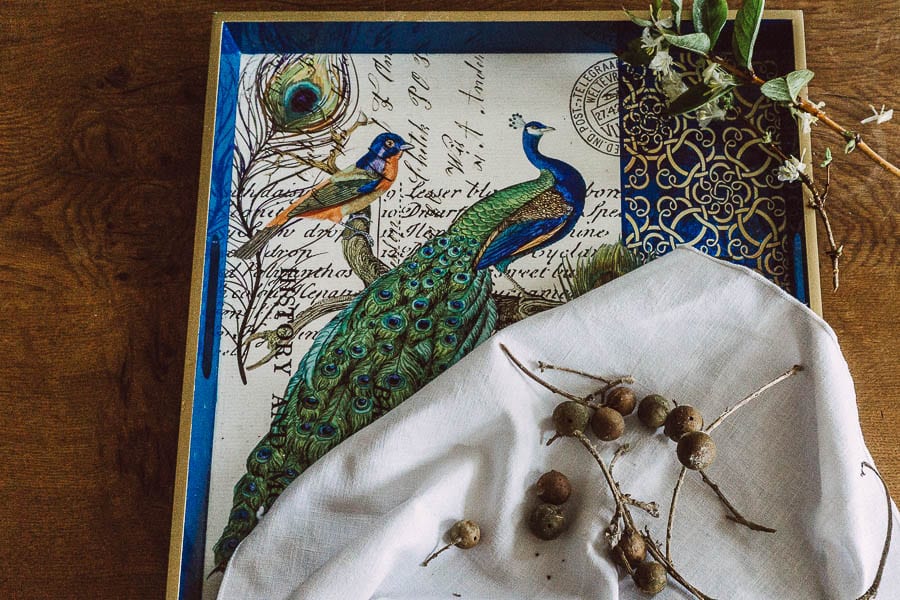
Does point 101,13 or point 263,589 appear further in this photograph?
point 101,13

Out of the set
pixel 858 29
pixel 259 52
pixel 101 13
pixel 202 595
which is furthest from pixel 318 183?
pixel 858 29

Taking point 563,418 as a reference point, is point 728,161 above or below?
above

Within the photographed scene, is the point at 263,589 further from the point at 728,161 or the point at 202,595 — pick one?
the point at 728,161

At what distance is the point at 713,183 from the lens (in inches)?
32.2

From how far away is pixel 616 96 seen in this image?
845 millimetres

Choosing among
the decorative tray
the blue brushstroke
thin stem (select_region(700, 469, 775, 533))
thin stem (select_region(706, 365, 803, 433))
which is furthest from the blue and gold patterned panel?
the blue brushstroke

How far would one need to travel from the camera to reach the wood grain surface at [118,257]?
762 millimetres

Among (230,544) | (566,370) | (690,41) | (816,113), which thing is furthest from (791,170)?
(230,544)

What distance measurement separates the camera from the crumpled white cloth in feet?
2.18

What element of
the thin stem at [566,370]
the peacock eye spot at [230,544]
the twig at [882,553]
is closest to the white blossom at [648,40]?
the thin stem at [566,370]

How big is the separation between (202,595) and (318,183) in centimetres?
45

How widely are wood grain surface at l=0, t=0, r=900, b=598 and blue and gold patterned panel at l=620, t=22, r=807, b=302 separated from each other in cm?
6

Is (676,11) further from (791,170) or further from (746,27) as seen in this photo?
(791,170)

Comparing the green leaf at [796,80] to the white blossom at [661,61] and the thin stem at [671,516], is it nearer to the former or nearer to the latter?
the white blossom at [661,61]
